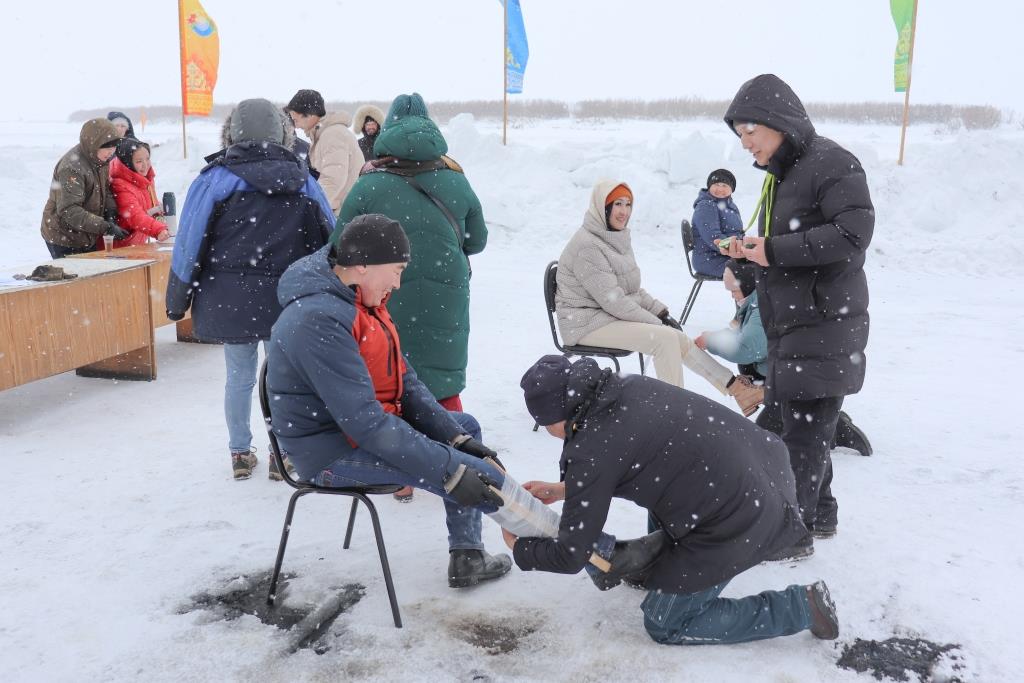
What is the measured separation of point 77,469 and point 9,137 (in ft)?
97.0

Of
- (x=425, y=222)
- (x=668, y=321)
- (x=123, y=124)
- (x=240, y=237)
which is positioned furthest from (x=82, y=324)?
(x=123, y=124)

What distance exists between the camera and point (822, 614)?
9.42 feet

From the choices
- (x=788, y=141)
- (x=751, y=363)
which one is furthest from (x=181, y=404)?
(x=788, y=141)

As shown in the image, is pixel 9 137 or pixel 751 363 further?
pixel 9 137

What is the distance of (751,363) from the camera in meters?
4.72

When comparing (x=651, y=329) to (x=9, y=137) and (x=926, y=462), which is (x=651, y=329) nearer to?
(x=926, y=462)

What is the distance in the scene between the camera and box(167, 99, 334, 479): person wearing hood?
403 centimetres

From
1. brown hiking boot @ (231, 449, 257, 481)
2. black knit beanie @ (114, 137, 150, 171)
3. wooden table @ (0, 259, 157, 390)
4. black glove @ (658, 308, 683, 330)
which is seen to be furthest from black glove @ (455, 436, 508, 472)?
black knit beanie @ (114, 137, 150, 171)

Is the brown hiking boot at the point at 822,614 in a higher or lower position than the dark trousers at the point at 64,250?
lower

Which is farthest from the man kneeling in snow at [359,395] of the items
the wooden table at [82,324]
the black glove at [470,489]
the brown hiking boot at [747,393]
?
the wooden table at [82,324]

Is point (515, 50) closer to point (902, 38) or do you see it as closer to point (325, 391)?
point (902, 38)

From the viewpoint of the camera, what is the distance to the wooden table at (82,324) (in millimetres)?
5031

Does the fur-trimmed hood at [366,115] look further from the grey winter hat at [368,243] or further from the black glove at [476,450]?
the black glove at [476,450]

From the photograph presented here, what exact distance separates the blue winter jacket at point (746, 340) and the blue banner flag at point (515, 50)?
11.5 meters
